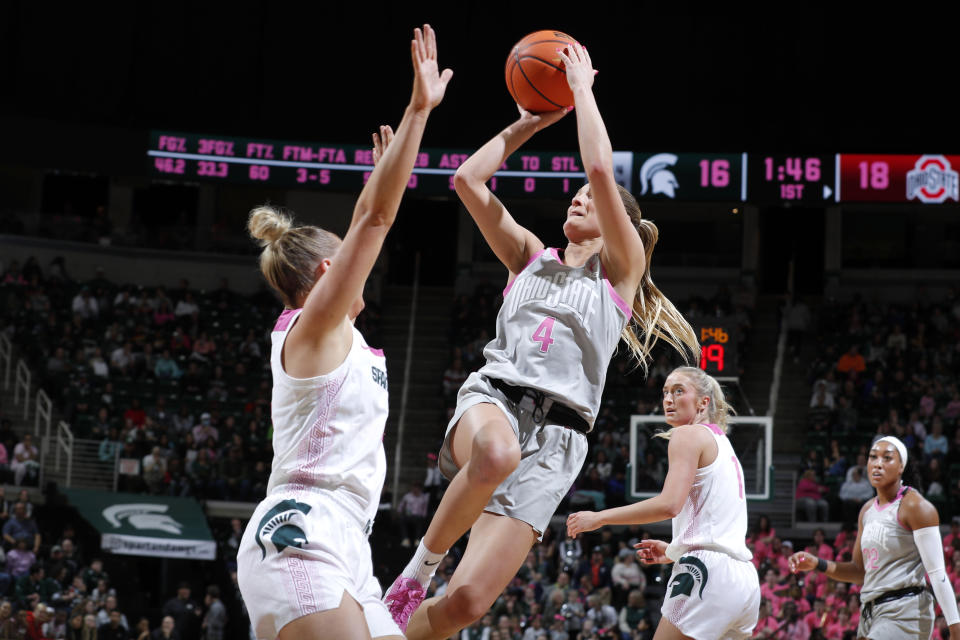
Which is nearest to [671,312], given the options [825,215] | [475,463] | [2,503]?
[475,463]

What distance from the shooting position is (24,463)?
52.4ft

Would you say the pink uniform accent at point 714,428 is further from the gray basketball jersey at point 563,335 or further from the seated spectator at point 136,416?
the seated spectator at point 136,416

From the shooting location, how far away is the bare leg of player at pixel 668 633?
4910 mm

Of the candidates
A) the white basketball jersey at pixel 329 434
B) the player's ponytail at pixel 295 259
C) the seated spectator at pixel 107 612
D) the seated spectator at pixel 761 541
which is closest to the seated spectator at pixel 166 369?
the seated spectator at pixel 107 612

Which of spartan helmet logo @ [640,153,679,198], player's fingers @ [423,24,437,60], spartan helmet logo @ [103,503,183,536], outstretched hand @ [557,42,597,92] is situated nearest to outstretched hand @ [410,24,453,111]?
player's fingers @ [423,24,437,60]

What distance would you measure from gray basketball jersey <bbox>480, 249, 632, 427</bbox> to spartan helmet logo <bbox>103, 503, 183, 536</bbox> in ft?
39.4

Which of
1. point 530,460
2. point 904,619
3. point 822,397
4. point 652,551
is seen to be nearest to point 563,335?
point 530,460

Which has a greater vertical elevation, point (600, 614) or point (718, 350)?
point (718, 350)

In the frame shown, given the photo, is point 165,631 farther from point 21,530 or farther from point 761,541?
point 761,541

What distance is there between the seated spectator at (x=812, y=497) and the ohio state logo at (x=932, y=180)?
16.4 feet

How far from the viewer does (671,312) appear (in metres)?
4.79

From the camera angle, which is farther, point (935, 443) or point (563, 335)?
point (935, 443)

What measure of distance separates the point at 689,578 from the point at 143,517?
11928 millimetres

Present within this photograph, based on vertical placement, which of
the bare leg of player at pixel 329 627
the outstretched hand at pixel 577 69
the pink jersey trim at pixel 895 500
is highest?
the outstretched hand at pixel 577 69
